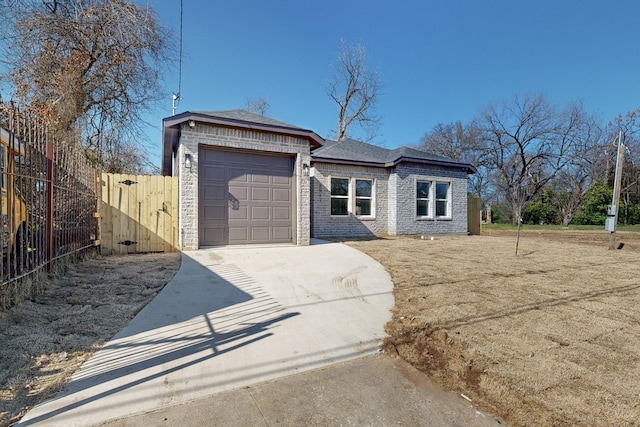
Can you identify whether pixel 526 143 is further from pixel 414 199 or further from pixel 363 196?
pixel 363 196

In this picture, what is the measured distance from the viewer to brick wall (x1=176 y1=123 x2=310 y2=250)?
24.8ft

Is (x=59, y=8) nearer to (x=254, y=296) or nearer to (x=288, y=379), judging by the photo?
(x=254, y=296)

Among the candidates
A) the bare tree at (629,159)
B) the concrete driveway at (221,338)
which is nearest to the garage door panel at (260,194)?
the concrete driveway at (221,338)

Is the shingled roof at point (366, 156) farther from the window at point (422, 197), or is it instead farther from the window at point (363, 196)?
the window at point (422, 197)

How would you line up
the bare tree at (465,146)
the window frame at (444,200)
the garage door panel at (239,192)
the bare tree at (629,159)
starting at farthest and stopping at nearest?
1. the bare tree at (465,146)
2. the bare tree at (629,159)
3. the window frame at (444,200)
4. the garage door panel at (239,192)

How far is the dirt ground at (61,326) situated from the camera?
2051mm

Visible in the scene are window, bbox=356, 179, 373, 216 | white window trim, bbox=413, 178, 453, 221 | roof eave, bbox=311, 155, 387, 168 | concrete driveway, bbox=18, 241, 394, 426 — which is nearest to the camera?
concrete driveway, bbox=18, 241, 394, 426

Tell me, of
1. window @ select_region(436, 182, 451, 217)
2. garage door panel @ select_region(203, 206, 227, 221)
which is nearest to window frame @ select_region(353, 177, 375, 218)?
window @ select_region(436, 182, 451, 217)

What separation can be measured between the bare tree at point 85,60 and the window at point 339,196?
27.2 ft

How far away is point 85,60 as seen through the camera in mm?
11367

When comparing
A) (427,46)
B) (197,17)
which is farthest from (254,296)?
(427,46)

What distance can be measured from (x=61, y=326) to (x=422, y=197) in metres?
13.1

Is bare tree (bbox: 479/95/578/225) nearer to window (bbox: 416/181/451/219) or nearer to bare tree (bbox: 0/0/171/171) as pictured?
window (bbox: 416/181/451/219)

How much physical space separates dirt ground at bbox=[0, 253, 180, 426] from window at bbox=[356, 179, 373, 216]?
872cm
